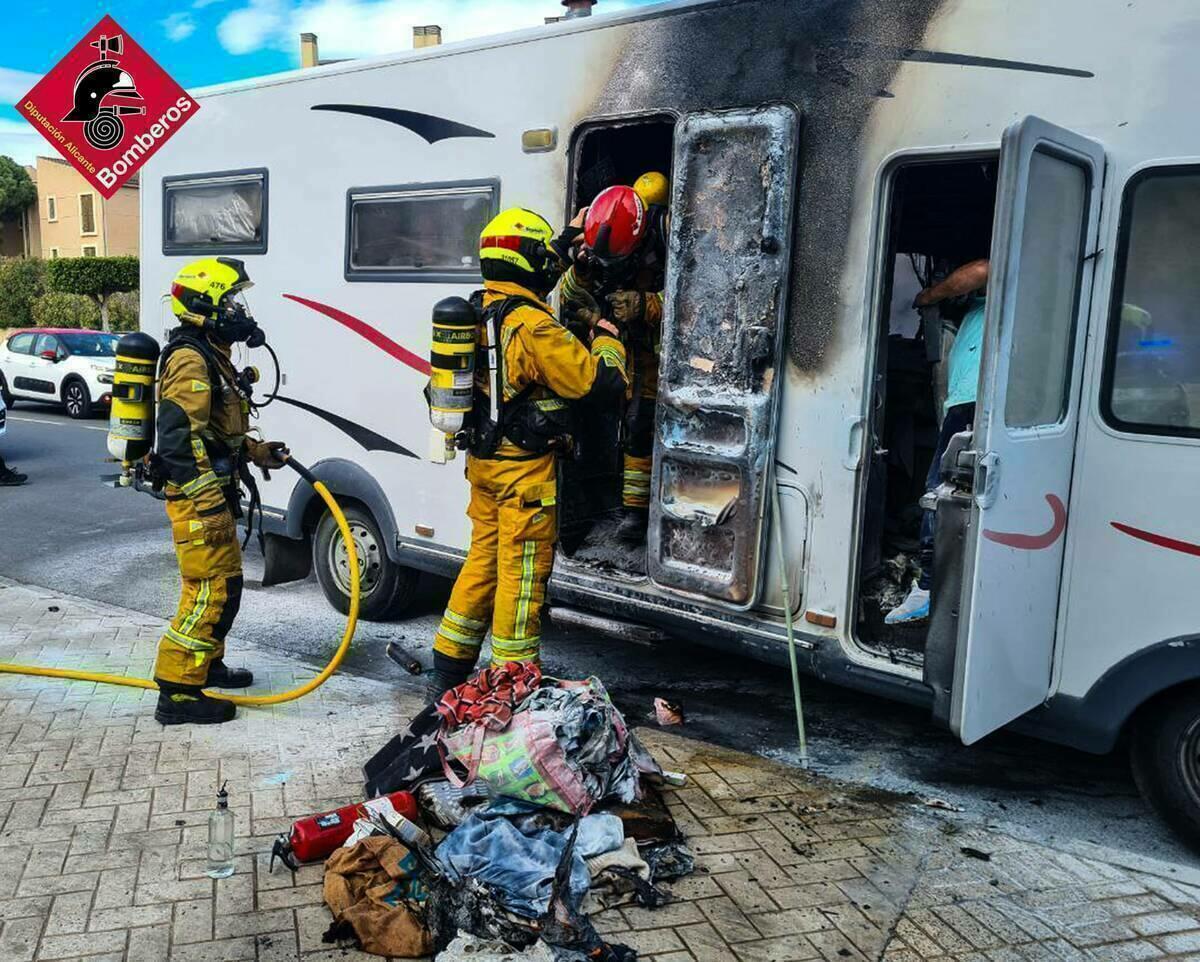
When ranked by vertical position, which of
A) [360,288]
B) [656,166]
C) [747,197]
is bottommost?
[360,288]

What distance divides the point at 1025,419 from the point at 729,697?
92.9 inches

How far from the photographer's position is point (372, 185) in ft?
18.9

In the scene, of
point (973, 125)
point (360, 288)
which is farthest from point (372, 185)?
point (973, 125)

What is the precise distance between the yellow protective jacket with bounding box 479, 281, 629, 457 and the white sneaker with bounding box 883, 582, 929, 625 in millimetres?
1426

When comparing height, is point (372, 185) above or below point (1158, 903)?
above

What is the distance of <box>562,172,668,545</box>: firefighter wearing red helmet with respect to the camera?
4.81 metres

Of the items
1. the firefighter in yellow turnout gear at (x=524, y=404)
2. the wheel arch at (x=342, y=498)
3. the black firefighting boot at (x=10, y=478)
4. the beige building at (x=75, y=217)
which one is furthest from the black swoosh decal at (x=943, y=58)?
the beige building at (x=75, y=217)

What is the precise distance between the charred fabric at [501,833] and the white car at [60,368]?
1412 cm

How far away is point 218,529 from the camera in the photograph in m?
4.70

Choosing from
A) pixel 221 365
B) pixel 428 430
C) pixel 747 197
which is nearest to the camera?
pixel 747 197

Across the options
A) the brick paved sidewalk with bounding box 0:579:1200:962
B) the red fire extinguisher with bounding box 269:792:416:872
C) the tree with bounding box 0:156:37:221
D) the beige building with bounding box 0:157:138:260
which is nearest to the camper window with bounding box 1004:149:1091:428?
the brick paved sidewalk with bounding box 0:579:1200:962

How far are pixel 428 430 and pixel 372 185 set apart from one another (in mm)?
1343

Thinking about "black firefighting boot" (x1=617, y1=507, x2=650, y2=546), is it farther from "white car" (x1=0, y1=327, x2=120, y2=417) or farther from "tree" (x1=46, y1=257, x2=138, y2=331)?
"tree" (x1=46, y1=257, x2=138, y2=331)

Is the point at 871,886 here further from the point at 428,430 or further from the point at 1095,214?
the point at 428,430
